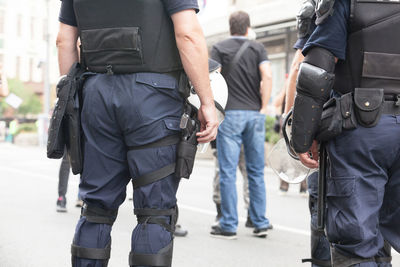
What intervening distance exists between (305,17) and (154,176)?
42.1 inches

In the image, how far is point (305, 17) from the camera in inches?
118

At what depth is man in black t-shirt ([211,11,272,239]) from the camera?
17.9ft

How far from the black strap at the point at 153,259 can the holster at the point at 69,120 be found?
53cm

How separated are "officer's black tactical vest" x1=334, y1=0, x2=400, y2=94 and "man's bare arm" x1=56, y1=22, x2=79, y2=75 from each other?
1.41 m

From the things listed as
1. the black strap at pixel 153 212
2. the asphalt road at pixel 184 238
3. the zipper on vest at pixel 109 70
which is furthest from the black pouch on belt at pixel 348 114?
the asphalt road at pixel 184 238

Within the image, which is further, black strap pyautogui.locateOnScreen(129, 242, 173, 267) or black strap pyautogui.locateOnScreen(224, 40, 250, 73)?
black strap pyautogui.locateOnScreen(224, 40, 250, 73)

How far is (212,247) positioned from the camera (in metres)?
5.08

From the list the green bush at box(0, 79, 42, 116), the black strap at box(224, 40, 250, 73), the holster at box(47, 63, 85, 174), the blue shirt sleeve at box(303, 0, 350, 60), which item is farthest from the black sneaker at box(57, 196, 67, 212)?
the green bush at box(0, 79, 42, 116)

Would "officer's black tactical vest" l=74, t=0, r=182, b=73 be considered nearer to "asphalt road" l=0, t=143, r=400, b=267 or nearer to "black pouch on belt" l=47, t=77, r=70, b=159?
"black pouch on belt" l=47, t=77, r=70, b=159

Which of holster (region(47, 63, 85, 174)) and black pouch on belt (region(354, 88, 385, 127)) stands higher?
black pouch on belt (region(354, 88, 385, 127))

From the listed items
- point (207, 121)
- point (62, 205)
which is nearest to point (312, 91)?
point (207, 121)

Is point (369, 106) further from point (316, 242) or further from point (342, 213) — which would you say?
point (316, 242)

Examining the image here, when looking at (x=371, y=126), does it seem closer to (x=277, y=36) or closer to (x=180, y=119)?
(x=180, y=119)

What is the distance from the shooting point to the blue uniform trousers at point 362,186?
8.34ft
